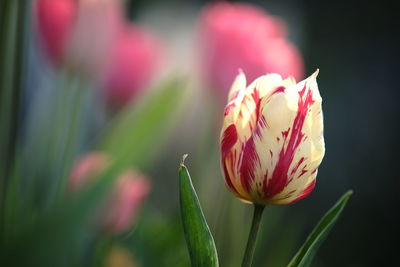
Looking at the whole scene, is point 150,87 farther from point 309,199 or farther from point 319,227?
point 309,199

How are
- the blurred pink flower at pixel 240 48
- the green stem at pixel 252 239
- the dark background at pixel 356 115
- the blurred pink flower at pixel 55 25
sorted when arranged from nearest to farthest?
the green stem at pixel 252 239 → the blurred pink flower at pixel 55 25 → the blurred pink flower at pixel 240 48 → the dark background at pixel 356 115

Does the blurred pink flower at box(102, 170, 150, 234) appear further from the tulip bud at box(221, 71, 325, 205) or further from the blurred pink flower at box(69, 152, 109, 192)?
the tulip bud at box(221, 71, 325, 205)

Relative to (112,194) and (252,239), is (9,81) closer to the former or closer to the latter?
(112,194)

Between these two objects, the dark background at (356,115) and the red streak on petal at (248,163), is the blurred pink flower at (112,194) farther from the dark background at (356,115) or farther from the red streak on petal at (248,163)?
the dark background at (356,115)

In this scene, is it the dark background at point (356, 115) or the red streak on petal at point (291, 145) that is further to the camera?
the dark background at point (356, 115)

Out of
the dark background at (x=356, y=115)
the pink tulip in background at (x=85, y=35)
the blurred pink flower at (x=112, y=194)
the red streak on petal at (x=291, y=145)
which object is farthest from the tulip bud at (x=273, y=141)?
the dark background at (x=356, y=115)

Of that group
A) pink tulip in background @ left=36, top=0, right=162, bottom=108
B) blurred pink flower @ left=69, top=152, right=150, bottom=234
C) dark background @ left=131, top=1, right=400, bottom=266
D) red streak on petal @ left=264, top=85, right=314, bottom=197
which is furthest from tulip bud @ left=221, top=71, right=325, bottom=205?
dark background @ left=131, top=1, right=400, bottom=266
